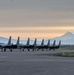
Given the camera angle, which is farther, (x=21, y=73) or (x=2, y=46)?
(x=2, y=46)

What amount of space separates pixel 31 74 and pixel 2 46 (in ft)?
311

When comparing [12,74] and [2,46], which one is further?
[2,46]

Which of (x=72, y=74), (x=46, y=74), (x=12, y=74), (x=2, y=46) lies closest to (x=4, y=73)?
(x=12, y=74)

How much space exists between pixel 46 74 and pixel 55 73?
109cm

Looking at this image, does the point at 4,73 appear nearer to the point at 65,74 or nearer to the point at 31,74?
the point at 31,74

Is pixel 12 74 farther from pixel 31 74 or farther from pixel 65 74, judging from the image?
pixel 65 74

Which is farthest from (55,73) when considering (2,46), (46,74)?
(2,46)

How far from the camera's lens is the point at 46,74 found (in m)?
28.5

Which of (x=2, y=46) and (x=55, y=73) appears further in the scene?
(x=2, y=46)

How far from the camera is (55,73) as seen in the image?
2939cm

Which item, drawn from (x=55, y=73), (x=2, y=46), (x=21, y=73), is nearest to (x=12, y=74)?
(x=21, y=73)

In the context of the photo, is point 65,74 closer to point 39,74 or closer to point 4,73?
point 39,74

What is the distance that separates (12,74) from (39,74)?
77.4 inches

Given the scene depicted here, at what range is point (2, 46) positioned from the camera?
123m
